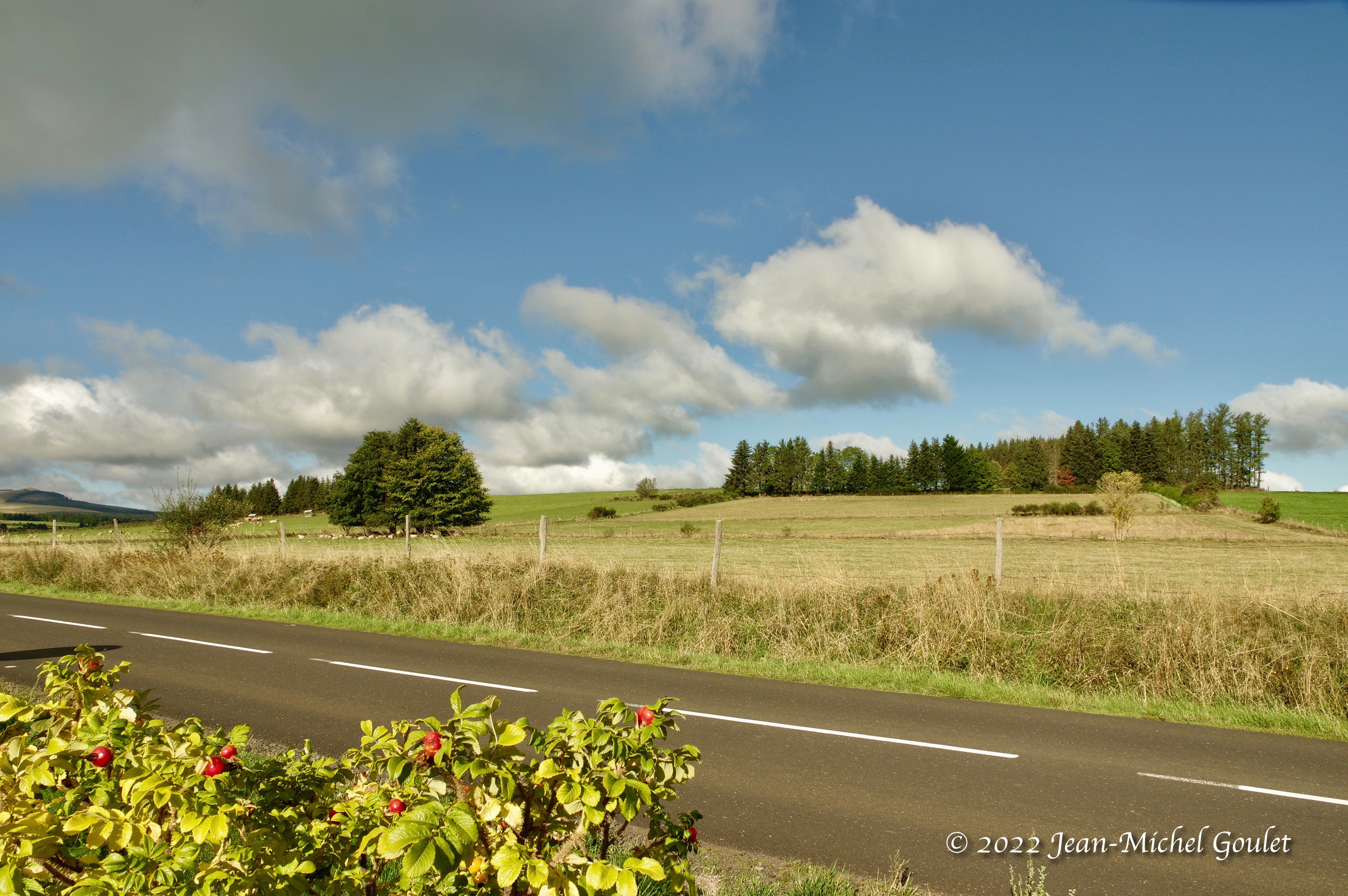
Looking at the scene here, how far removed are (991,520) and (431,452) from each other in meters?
49.4

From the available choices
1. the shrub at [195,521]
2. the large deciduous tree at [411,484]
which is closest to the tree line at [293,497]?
the large deciduous tree at [411,484]

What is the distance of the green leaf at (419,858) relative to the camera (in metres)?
1.42

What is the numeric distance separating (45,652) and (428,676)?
6410 millimetres

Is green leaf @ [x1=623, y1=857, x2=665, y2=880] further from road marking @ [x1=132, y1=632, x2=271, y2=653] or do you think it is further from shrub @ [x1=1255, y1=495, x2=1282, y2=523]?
shrub @ [x1=1255, y1=495, x2=1282, y2=523]

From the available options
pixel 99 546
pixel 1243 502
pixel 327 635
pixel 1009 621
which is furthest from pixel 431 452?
pixel 1243 502

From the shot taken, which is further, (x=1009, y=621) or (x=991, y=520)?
(x=991, y=520)

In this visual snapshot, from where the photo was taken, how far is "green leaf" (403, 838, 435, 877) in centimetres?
142

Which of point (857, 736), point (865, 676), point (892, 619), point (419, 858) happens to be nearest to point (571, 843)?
point (419, 858)

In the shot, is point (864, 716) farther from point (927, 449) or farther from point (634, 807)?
point (927, 449)

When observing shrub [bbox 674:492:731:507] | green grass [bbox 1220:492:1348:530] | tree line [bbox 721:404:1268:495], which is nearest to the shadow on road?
green grass [bbox 1220:492:1348:530]

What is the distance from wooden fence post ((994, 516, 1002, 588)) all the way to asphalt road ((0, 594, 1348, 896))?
4141mm

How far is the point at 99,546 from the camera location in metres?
26.1

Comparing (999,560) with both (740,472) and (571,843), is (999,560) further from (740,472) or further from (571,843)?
(740,472)

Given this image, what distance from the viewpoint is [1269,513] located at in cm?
5722
